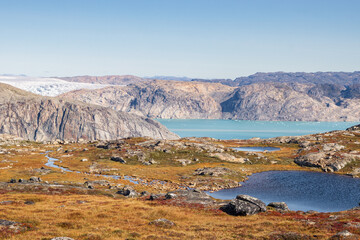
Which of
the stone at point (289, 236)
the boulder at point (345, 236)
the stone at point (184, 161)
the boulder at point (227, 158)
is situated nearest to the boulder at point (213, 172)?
the stone at point (184, 161)

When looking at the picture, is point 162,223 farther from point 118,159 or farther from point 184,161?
point 118,159

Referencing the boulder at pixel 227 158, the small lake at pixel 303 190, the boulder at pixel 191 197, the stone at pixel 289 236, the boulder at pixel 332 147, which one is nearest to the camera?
the stone at pixel 289 236

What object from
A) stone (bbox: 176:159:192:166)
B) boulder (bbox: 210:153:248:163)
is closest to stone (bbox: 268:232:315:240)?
stone (bbox: 176:159:192:166)

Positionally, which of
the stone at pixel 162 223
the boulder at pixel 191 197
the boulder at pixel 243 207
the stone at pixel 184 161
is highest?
the stone at pixel 162 223

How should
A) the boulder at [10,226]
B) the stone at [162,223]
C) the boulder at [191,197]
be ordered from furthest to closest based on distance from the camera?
the boulder at [191,197], the stone at [162,223], the boulder at [10,226]

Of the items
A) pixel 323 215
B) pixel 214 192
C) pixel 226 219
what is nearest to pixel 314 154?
pixel 214 192

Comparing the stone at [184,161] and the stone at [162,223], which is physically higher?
the stone at [162,223]

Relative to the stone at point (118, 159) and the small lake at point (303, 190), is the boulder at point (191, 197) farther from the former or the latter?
the stone at point (118, 159)
